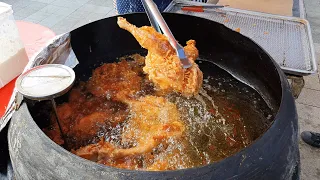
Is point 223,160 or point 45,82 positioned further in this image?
point 45,82

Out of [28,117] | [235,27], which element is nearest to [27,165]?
[28,117]

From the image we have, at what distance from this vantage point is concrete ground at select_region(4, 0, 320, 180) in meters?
3.34

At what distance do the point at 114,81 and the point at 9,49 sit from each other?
0.77 meters

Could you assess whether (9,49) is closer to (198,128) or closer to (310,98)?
(198,128)

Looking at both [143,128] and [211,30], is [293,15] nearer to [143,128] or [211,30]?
[211,30]

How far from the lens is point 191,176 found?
1010 mm

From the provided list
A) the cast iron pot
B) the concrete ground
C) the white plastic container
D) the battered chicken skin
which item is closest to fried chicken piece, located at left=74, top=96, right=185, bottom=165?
the battered chicken skin

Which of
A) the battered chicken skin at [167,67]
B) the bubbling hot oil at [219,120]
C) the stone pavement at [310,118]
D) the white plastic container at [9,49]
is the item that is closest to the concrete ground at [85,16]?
the stone pavement at [310,118]

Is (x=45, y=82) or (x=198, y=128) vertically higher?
(x=45, y=82)

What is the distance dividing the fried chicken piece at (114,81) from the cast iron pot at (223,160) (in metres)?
0.14

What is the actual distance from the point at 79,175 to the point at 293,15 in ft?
8.20

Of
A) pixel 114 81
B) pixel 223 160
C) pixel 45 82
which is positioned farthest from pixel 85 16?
pixel 223 160

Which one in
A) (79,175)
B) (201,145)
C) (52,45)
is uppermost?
(52,45)

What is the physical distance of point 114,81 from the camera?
186 cm
